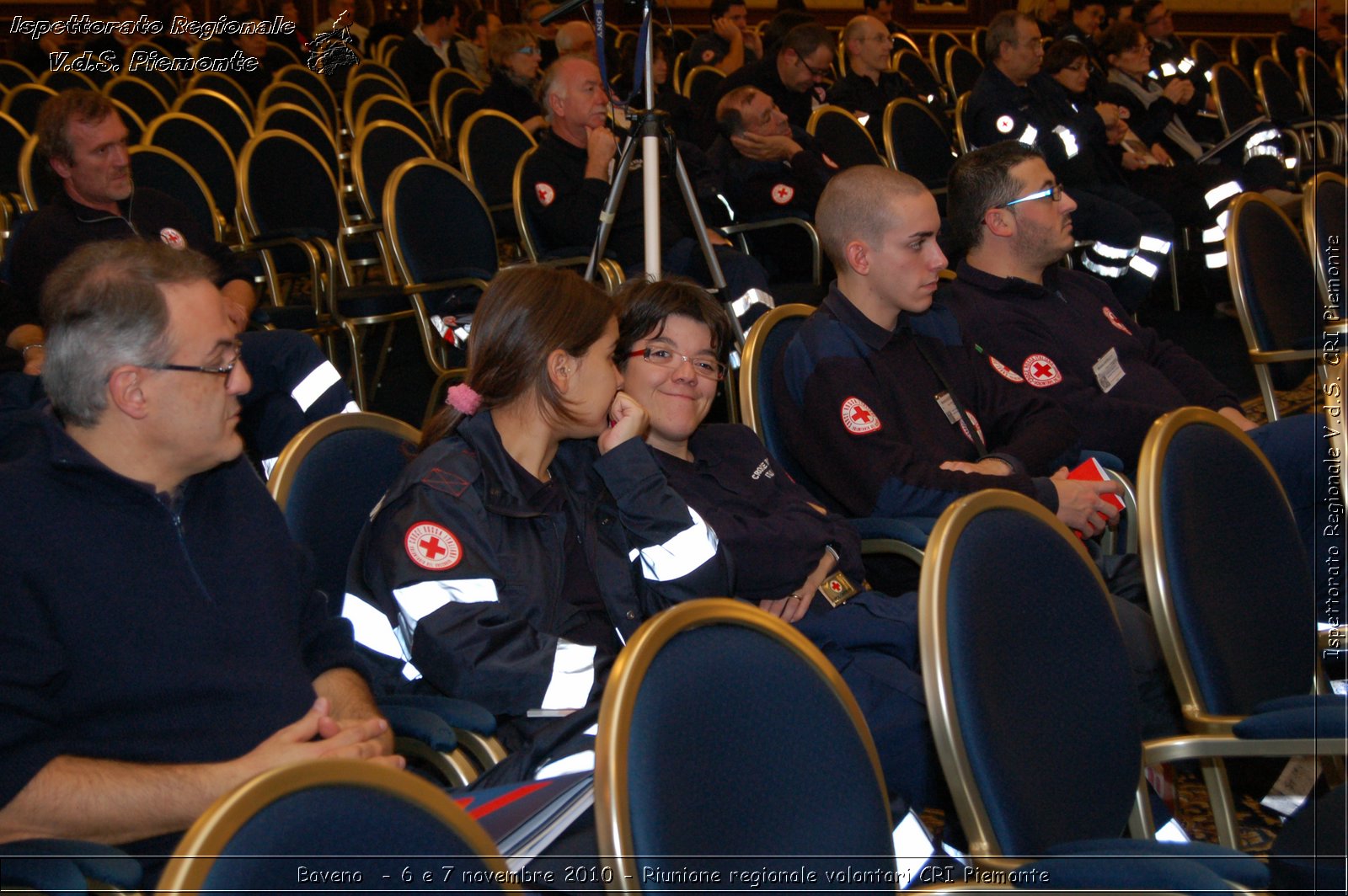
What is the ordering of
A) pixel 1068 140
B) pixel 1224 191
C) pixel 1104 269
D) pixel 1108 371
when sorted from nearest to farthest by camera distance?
1. pixel 1108 371
2. pixel 1104 269
3. pixel 1068 140
4. pixel 1224 191

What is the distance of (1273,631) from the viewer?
1.73 metres

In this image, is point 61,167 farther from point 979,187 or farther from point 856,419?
point 979,187

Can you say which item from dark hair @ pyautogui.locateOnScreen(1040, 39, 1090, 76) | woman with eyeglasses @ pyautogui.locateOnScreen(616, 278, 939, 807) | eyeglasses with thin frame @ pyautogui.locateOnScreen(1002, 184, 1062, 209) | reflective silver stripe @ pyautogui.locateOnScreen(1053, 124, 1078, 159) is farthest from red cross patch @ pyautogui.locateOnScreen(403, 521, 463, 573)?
dark hair @ pyautogui.locateOnScreen(1040, 39, 1090, 76)

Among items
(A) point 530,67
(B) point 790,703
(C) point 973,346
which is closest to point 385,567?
(B) point 790,703

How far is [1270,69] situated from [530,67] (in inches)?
179

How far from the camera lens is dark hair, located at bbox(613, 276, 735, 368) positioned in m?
2.15

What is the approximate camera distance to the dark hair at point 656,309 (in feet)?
7.06

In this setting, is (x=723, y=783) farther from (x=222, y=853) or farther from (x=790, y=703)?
(x=222, y=853)

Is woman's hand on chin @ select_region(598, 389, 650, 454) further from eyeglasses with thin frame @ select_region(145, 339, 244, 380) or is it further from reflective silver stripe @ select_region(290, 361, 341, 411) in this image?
reflective silver stripe @ select_region(290, 361, 341, 411)

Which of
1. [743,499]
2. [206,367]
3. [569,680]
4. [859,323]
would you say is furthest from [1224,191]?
[206,367]

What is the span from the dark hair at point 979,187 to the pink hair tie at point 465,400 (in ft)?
5.49

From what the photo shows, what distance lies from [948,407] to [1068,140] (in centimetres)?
317

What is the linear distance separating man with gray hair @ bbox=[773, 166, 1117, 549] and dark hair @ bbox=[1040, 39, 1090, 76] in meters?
3.47

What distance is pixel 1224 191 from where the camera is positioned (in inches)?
223
